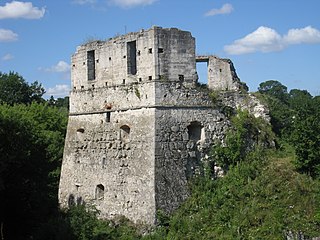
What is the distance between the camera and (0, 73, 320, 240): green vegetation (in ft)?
52.0

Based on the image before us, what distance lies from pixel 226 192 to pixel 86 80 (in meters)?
7.95

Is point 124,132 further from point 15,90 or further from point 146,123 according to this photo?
point 15,90

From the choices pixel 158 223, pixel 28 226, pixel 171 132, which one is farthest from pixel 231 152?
pixel 28 226

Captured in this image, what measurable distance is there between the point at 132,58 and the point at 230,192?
6.47 metres

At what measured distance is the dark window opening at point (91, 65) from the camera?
21.1 m

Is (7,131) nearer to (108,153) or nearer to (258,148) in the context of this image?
(108,153)

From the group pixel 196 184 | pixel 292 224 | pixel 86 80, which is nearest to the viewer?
pixel 292 224

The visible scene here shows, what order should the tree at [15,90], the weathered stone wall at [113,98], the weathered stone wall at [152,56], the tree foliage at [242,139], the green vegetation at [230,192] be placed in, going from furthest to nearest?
1. the tree at [15,90]
2. the tree foliage at [242,139]
3. the weathered stone wall at [113,98]
4. the weathered stone wall at [152,56]
5. the green vegetation at [230,192]

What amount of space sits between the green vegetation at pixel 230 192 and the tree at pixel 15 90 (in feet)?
63.0

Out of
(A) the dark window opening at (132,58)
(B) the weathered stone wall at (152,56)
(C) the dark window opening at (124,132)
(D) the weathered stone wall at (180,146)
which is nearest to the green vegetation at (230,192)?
(D) the weathered stone wall at (180,146)

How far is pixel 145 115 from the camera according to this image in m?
18.3

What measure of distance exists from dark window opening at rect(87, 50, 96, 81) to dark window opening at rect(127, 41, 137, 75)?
8.18ft

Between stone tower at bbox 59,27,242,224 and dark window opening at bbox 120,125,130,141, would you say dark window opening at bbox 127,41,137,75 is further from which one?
dark window opening at bbox 120,125,130,141

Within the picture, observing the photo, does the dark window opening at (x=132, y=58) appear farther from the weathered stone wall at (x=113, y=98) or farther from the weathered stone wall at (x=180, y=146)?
the weathered stone wall at (x=180, y=146)
